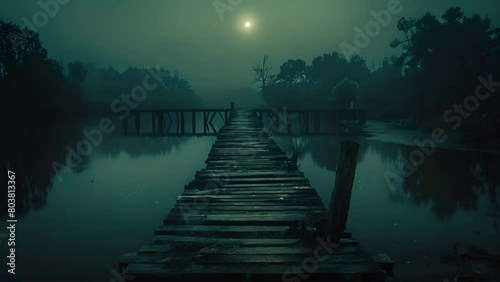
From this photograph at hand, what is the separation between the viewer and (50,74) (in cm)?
4438

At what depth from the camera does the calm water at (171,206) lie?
670 centimetres

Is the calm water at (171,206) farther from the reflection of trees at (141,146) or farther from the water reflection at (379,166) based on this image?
the reflection of trees at (141,146)

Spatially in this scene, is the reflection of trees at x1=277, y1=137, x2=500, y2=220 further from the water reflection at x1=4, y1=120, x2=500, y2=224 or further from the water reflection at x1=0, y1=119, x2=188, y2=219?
the water reflection at x1=0, y1=119, x2=188, y2=219

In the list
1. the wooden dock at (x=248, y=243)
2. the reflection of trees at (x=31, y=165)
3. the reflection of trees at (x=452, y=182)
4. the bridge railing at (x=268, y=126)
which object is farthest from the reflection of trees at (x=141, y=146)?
the wooden dock at (x=248, y=243)

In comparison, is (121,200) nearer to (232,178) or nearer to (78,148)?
(232,178)

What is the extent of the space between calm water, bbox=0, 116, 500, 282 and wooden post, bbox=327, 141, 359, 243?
2.46 meters

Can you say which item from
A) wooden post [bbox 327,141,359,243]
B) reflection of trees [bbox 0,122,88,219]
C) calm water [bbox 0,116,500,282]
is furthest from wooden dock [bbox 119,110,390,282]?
reflection of trees [bbox 0,122,88,219]

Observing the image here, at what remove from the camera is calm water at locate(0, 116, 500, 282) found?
6.70 meters

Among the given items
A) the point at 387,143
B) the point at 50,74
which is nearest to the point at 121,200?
the point at 387,143

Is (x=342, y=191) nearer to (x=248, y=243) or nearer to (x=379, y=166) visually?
(x=248, y=243)

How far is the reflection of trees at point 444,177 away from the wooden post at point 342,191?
6117mm

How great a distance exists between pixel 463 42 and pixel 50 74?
44.3 m

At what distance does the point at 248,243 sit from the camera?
4.13 m

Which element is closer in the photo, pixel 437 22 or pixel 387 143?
pixel 387 143
